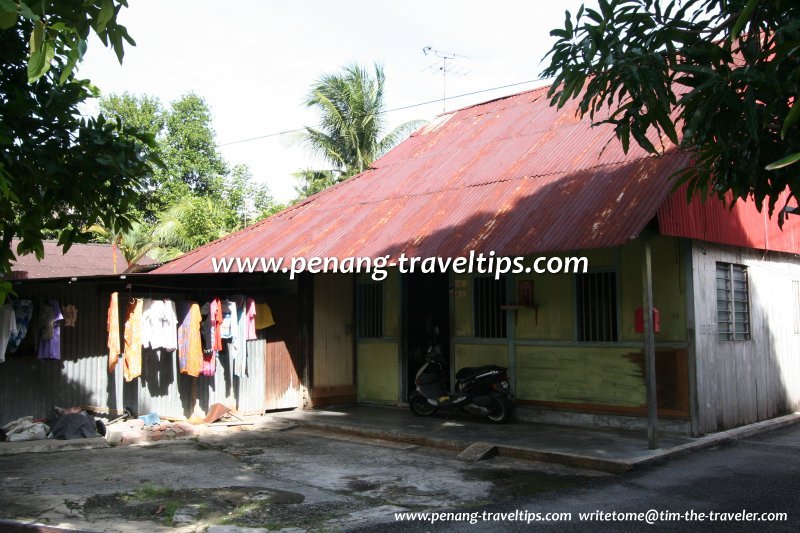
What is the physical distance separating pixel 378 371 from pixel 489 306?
2.73 m

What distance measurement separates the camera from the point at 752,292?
1045cm

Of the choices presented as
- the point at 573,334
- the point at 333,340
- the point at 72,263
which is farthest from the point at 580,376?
the point at 72,263

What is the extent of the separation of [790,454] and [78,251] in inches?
736

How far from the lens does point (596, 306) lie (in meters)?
10.1

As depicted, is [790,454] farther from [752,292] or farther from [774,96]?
[774,96]

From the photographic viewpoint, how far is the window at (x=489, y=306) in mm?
11086

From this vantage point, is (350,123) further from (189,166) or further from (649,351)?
(649,351)

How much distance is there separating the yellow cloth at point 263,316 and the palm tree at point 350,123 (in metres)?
14.9

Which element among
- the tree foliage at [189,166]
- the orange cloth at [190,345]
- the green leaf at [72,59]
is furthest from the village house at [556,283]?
the tree foliage at [189,166]

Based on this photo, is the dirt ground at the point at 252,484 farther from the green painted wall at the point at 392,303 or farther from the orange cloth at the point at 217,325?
the green painted wall at the point at 392,303

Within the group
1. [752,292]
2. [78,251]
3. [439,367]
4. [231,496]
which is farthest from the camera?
[78,251]

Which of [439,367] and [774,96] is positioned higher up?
[774,96]

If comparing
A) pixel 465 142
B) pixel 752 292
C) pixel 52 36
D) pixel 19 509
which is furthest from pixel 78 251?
pixel 52 36

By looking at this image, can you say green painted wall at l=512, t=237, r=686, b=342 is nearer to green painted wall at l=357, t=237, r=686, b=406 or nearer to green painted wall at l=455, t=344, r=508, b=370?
green painted wall at l=357, t=237, r=686, b=406
